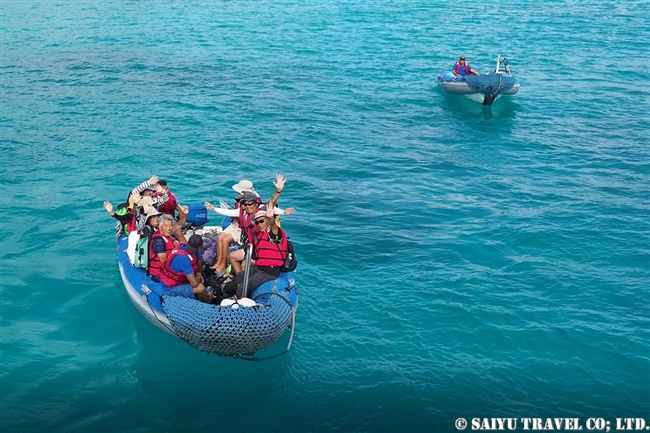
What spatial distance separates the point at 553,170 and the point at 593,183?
4.36ft

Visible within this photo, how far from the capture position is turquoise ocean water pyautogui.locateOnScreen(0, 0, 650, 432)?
11375 mm

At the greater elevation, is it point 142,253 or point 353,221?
point 142,253

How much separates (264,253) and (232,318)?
4.94ft

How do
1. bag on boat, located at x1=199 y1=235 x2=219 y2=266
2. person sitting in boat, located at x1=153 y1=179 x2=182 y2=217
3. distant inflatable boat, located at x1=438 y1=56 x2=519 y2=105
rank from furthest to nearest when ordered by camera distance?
distant inflatable boat, located at x1=438 y1=56 x2=519 y2=105
person sitting in boat, located at x1=153 y1=179 x2=182 y2=217
bag on boat, located at x1=199 y1=235 x2=219 y2=266

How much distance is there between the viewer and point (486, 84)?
26.0 metres

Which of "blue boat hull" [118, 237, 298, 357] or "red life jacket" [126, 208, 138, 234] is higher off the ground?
"red life jacket" [126, 208, 138, 234]

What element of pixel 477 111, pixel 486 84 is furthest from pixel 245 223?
pixel 477 111

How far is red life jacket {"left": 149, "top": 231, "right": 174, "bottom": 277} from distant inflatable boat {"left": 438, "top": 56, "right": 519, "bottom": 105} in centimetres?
1754

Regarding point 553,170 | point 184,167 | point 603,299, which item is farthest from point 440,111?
point 603,299

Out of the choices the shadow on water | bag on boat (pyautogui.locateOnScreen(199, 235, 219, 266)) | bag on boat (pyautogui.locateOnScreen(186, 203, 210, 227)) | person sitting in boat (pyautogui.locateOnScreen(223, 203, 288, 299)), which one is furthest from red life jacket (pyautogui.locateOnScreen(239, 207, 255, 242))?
the shadow on water

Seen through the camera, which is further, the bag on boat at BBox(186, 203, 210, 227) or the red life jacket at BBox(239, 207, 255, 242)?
the bag on boat at BBox(186, 203, 210, 227)

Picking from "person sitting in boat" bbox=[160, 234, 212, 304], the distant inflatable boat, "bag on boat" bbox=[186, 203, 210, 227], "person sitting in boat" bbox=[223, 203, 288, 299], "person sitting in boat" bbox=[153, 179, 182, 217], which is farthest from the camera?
the distant inflatable boat

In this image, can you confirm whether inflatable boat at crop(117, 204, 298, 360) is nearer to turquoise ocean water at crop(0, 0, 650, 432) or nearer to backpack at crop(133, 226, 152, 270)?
backpack at crop(133, 226, 152, 270)

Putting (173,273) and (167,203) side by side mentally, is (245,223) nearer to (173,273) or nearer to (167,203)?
(173,273)
